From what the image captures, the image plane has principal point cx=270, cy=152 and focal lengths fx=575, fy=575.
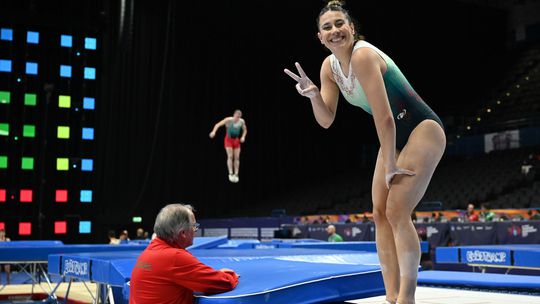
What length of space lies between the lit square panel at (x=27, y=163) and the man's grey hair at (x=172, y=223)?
44.4 feet

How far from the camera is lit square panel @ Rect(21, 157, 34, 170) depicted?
1544 cm

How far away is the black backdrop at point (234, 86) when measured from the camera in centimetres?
1981

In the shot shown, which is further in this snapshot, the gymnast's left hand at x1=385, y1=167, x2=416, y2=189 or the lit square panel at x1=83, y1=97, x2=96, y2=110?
the lit square panel at x1=83, y1=97, x2=96, y2=110

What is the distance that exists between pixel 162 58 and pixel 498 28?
1488cm

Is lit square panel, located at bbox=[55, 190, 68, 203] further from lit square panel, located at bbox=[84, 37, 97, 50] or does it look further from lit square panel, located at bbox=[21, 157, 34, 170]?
lit square panel, located at bbox=[84, 37, 97, 50]

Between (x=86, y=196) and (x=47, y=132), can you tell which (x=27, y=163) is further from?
(x=86, y=196)

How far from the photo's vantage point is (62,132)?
52.4ft

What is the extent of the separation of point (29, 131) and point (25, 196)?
1.75 meters

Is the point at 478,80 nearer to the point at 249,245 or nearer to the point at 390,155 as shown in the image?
the point at 249,245

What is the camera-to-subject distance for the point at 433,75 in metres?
25.0

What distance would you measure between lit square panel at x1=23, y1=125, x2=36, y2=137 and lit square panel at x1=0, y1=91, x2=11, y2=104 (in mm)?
802

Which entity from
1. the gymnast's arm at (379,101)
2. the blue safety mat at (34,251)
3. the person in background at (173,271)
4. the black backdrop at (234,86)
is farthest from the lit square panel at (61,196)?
the gymnast's arm at (379,101)

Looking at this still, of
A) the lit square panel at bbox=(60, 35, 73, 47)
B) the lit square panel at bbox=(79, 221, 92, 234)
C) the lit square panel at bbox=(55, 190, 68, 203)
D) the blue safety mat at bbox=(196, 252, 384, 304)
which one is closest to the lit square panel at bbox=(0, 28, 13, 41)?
the lit square panel at bbox=(60, 35, 73, 47)

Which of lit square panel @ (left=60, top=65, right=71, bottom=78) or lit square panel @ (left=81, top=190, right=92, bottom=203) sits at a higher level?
lit square panel @ (left=60, top=65, right=71, bottom=78)
